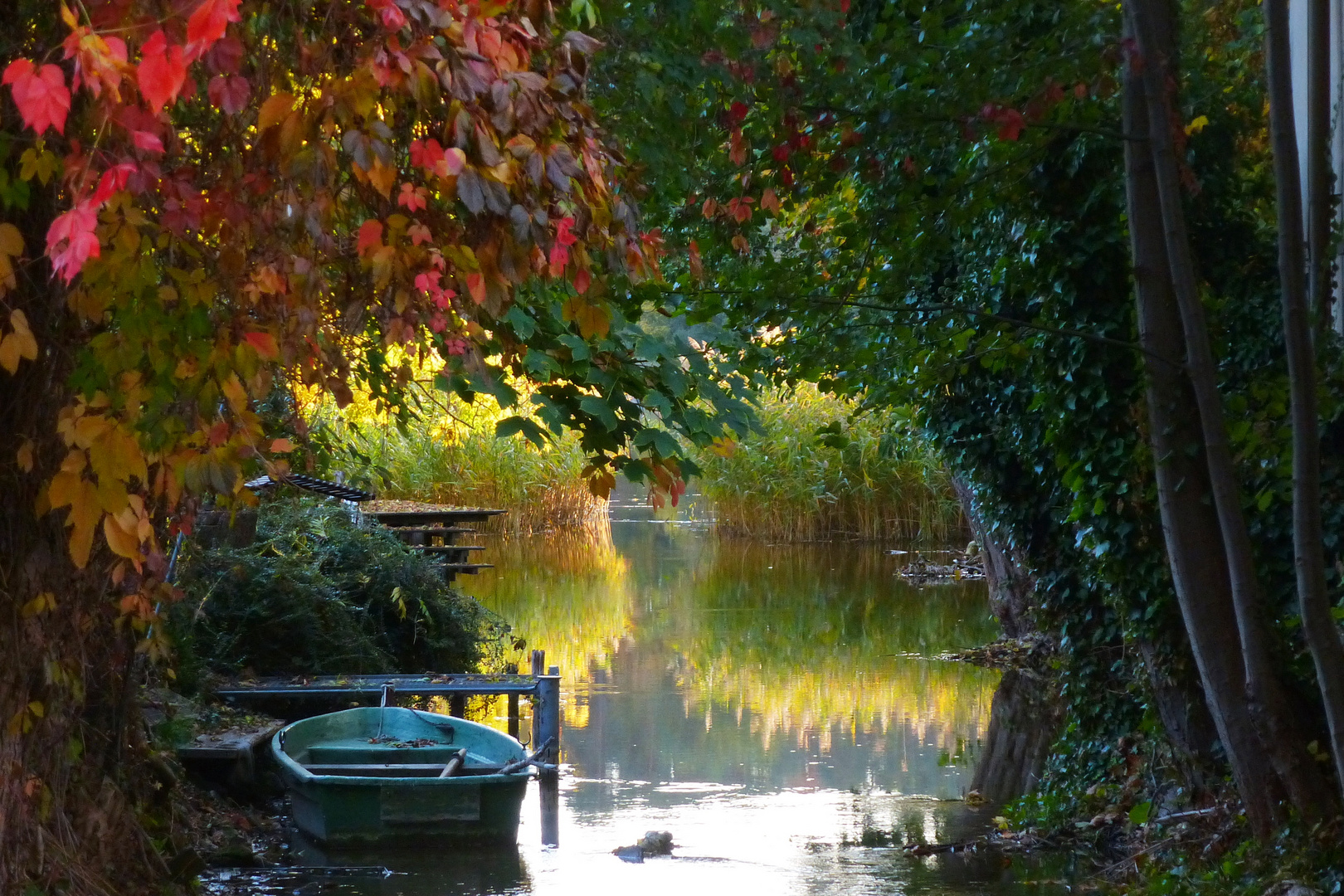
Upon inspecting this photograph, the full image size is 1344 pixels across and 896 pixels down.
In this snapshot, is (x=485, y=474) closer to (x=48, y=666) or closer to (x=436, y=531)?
(x=436, y=531)

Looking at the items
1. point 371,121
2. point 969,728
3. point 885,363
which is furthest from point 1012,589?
point 371,121

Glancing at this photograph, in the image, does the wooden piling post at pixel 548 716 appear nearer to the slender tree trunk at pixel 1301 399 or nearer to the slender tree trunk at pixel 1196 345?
the slender tree trunk at pixel 1196 345

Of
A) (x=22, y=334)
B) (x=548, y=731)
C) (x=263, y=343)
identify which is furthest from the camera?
(x=548, y=731)

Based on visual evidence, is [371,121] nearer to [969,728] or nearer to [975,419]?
[975,419]

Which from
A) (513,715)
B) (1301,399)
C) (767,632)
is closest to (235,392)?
(1301,399)

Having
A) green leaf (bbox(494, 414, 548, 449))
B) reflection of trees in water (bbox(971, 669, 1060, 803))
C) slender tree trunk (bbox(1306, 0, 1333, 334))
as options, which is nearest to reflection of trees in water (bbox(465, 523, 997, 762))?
reflection of trees in water (bbox(971, 669, 1060, 803))

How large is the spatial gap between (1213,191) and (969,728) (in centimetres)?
514

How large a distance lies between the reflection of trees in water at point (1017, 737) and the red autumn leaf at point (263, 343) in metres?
6.52

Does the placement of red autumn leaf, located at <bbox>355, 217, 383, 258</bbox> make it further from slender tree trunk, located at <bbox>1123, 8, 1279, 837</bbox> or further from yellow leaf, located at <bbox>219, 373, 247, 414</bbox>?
slender tree trunk, located at <bbox>1123, 8, 1279, 837</bbox>

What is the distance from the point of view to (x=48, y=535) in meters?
4.38

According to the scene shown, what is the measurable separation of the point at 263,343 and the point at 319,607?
25.1 ft

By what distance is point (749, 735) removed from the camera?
10.1 meters

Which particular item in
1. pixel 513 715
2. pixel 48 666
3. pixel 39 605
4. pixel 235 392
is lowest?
pixel 513 715

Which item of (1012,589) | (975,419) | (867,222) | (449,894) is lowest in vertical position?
(449,894)
